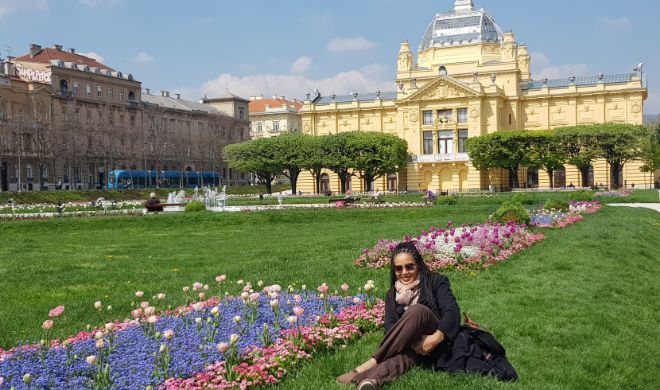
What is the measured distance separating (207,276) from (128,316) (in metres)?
3.51

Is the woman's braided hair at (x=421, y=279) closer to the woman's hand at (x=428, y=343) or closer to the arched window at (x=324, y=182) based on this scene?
the woman's hand at (x=428, y=343)

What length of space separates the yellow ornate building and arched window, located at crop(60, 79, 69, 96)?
35606mm

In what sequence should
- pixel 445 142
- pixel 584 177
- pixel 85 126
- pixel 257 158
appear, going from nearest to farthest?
pixel 257 158 < pixel 584 177 < pixel 445 142 < pixel 85 126

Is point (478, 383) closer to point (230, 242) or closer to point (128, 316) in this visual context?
point (128, 316)

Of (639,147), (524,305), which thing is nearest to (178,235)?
(524,305)

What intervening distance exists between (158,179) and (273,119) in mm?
39804

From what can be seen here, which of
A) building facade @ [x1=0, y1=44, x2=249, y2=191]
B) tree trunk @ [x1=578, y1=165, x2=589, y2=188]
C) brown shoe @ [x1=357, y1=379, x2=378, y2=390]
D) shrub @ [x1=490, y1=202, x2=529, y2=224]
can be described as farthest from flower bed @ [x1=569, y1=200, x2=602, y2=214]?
building facade @ [x1=0, y1=44, x2=249, y2=191]

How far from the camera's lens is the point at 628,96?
219ft

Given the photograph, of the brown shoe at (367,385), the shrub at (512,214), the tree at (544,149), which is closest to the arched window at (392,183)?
the tree at (544,149)

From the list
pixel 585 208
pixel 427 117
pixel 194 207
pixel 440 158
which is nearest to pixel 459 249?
pixel 585 208

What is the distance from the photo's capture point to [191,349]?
671cm

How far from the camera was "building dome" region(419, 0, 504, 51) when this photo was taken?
72875 mm

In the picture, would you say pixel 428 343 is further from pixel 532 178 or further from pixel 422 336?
pixel 532 178

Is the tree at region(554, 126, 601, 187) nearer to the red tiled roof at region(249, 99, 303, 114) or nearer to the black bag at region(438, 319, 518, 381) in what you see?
the black bag at region(438, 319, 518, 381)
